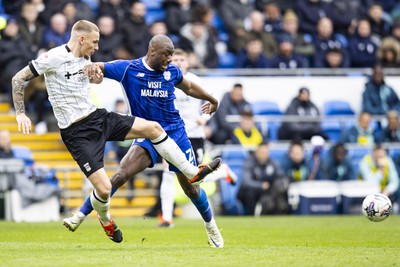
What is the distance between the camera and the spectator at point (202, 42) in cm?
2312

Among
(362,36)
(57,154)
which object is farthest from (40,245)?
(362,36)

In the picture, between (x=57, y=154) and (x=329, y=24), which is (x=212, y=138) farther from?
(x=329, y=24)

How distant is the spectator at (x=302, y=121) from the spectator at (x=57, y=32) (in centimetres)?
541

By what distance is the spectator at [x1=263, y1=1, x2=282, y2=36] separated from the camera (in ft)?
81.7

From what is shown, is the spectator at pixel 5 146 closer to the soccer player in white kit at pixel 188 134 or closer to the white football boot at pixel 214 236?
the soccer player in white kit at pixel 188 134

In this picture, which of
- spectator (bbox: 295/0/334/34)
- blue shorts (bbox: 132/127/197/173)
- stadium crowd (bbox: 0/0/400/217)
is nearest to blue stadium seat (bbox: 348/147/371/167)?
stadium crowd (bbox: 0/0/400/217)

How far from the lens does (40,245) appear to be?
11977 mm

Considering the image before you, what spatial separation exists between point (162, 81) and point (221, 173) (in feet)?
22.0

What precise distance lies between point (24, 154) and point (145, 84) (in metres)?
8.92

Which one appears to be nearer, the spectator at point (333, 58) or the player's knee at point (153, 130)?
the player's knee at point (153, 130)

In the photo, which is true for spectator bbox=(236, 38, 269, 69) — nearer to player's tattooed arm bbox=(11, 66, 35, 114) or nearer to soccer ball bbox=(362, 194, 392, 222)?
soccer ball bbox=(362, 194, 392, 222)

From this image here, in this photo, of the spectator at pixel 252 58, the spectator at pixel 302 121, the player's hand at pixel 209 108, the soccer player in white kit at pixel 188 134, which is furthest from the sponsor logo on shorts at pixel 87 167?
the spectator at pixel 252 58

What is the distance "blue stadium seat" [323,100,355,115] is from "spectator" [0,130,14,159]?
8302 mm

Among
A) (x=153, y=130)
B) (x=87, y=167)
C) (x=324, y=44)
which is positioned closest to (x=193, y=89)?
(x=153, y=130)
